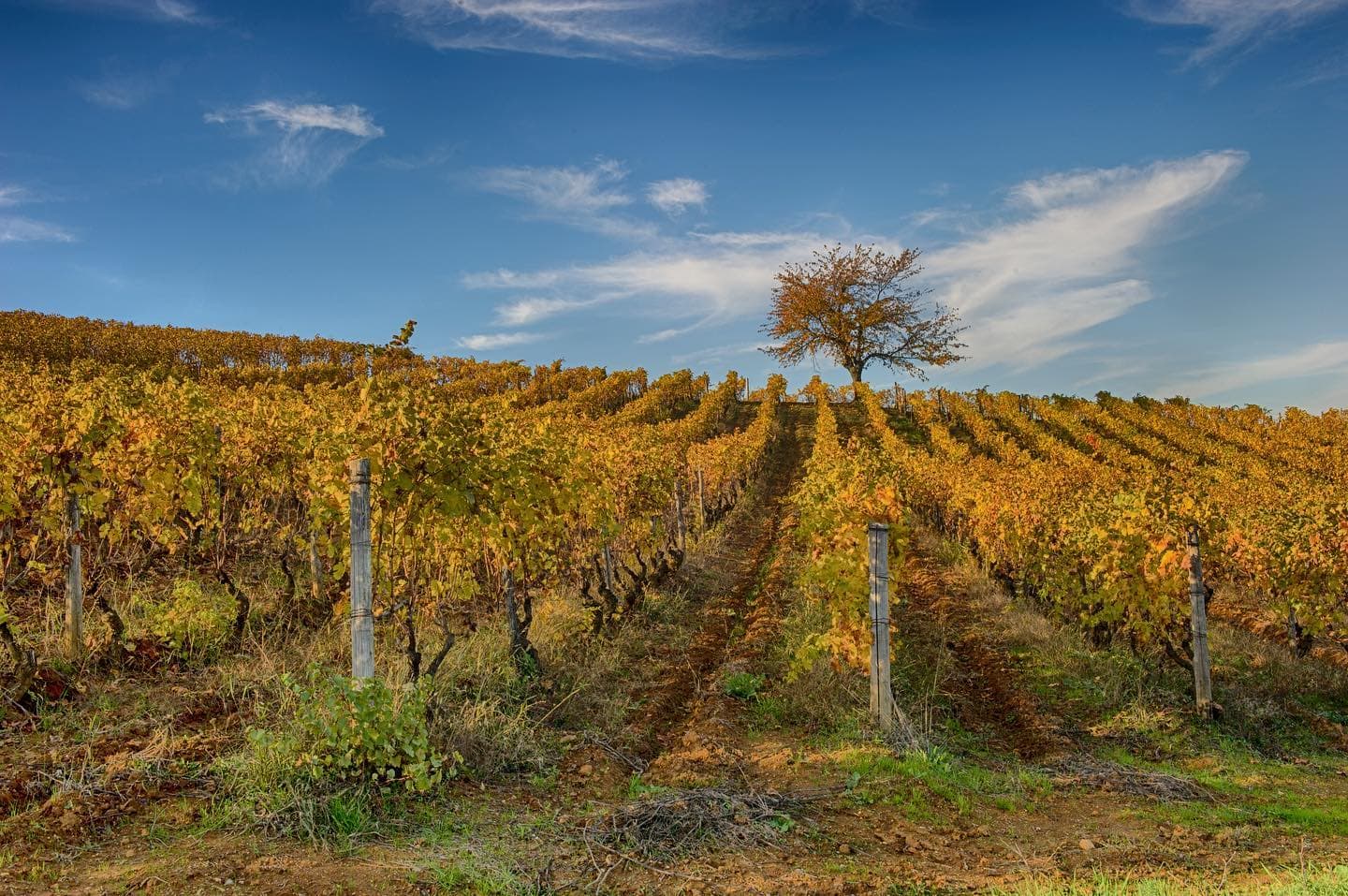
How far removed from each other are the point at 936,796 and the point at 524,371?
2059 inches

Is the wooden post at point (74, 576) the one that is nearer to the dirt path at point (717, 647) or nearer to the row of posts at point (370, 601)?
the row of posts at point (370, 601)

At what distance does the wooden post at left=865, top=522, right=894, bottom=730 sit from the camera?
729cm

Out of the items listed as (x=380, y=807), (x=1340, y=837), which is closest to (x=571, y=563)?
(x=380, y=807)

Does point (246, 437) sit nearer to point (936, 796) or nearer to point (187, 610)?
point (187, 610)

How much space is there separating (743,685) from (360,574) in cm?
452

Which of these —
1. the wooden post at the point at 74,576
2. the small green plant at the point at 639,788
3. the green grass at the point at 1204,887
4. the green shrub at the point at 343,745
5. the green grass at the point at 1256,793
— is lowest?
the green grass at the point at 1256,793

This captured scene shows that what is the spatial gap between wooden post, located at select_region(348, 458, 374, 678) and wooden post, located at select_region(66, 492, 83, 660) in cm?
391

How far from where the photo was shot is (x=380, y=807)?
201 inches

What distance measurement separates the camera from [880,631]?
293 inches

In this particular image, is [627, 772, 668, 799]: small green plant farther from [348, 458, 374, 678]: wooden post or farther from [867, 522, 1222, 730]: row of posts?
[867, 522, 1222, 730]: row of posts

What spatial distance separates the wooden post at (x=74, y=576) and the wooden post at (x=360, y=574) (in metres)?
3.91

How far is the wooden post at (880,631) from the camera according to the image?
7289mm

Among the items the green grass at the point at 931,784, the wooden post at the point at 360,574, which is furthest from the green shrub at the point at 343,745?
the green grass at the point at 931,784

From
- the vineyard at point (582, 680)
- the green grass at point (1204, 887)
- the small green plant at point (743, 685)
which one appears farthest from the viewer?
the small green plant at point (743, 685)
